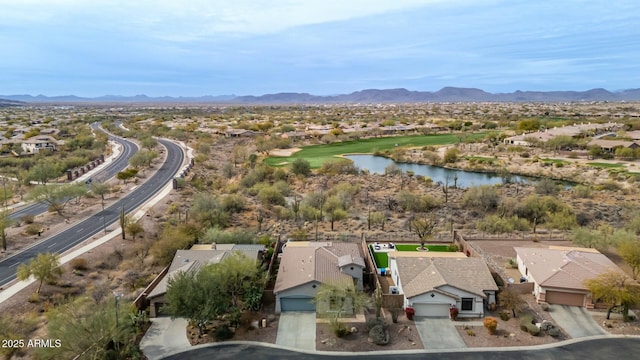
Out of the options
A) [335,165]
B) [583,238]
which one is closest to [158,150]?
[335,165]

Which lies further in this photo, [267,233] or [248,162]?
[248,162]

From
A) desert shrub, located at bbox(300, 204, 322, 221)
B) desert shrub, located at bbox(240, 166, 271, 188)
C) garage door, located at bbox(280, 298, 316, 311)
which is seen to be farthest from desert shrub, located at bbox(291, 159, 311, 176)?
garage door, located at bbox(280, 298, 316, 311)

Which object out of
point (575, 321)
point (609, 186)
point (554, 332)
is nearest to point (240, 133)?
point (609, 186)

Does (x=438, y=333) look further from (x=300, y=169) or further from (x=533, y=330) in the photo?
(x=300, y=169)

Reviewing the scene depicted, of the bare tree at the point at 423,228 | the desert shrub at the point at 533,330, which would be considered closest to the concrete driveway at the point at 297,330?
the desert shrub at the point at 533,330

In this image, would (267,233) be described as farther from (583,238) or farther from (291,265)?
(583,238)

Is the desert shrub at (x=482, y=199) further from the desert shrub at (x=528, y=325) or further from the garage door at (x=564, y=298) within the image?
the desert shrub at (x=528, y=325)
